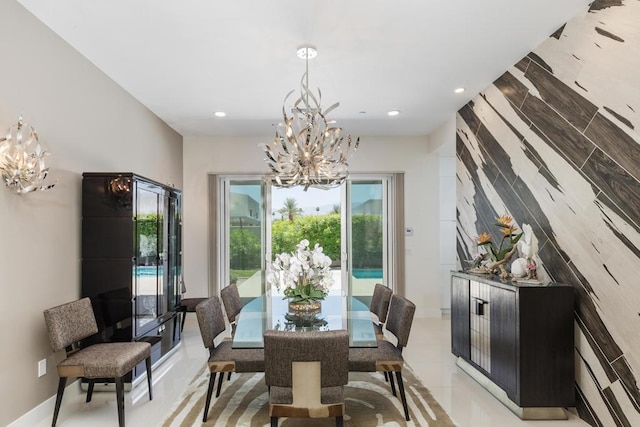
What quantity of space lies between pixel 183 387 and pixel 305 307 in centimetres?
137

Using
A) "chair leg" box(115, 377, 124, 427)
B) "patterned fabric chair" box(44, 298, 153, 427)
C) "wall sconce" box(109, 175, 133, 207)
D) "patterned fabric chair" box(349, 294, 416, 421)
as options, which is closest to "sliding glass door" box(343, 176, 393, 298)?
"patterned fabric chair" box(349, 294, 416, 421)

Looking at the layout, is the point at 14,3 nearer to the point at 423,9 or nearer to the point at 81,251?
the point at 81,251

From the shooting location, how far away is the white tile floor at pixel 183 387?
9.71ft

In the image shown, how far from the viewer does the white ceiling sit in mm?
2770

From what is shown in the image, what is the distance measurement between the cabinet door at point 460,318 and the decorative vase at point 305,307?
63.4 inches

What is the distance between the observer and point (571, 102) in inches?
119

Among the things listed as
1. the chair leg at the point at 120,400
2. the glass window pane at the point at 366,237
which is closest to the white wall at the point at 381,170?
the glass window pane at the point at 366,237

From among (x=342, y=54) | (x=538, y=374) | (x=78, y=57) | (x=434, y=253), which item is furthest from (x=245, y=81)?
(x=434, y=253)

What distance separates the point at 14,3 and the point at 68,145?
1057mm

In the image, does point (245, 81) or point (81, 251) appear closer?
point (81, 251)

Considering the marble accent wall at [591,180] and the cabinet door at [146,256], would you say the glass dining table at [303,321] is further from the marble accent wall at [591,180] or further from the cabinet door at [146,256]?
the marble accent wall at [591,180]

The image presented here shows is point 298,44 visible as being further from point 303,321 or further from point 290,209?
point 290,209

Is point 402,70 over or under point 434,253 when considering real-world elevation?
over

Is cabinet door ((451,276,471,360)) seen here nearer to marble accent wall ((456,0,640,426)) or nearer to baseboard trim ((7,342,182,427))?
marble accent wall ((456,0,640,426))
